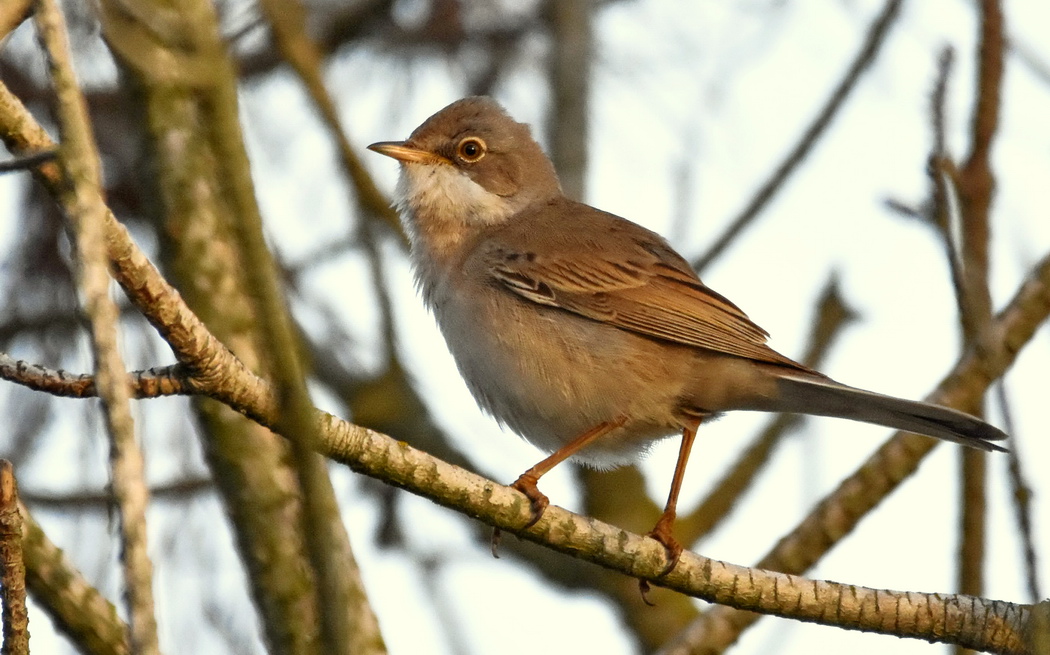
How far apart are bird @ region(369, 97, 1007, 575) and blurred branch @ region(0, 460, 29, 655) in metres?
2.26

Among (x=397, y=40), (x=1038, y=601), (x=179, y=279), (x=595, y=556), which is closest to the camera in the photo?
(x=1038, y=601)

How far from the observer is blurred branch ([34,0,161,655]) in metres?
1.92

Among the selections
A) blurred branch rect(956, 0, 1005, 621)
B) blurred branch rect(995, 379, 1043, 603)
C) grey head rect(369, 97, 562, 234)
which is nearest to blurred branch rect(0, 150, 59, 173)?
blurred branch rect(995, 379, 1043, 603)

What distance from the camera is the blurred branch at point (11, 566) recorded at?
8.54ft

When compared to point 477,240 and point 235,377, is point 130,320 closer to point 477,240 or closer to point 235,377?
point 477,240

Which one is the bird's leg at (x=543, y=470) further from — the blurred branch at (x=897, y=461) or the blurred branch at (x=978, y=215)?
the blurred branch at (x=978, y=215)

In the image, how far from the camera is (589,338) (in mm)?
5324

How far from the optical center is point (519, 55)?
8.16 metres

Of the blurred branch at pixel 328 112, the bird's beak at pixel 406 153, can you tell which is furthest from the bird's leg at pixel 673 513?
the blurred branch at pixel 328 112

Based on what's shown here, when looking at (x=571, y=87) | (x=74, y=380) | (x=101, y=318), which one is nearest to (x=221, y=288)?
(x=74, y=380)

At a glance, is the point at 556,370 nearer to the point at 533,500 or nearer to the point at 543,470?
the point at 543,470

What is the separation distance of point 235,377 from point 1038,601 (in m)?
1.98

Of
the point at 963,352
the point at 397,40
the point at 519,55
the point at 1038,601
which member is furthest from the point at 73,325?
the point at 1038,601

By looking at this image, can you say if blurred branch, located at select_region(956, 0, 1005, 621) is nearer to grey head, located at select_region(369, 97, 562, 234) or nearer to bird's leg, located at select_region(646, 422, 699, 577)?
bird's leg, located at select_region(646, 422, 699, 577)
